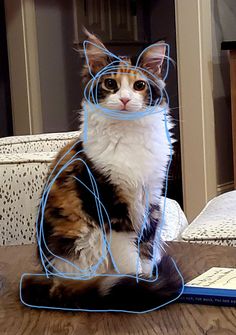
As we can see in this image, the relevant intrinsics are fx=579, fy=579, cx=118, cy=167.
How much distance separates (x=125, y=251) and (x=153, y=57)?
0.28 meters

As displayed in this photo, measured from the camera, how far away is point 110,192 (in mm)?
824

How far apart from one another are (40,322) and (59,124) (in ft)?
9.91

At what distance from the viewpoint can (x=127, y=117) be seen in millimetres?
836

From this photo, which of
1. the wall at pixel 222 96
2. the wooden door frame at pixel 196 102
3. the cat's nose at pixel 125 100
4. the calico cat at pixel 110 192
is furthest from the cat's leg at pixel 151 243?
the wall at pixel 222 96

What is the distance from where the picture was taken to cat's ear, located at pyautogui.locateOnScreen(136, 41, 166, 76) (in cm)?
84

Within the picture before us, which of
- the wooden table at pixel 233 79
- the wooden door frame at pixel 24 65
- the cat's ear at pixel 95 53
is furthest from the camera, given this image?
the wooden door frame at pixel 24 65

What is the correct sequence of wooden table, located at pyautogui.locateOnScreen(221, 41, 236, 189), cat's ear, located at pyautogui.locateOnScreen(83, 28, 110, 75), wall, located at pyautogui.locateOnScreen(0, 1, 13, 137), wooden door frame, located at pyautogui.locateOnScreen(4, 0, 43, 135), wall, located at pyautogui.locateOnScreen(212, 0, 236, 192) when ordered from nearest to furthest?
cat's ear, located at pyautogui.locateOnScreen(83, 28, 110, 75) < wooden table, located at pyautogui.locateOnScreen(221, 41, 236, 189) < wall, located at pyautogui.locateOnScreen(212, 0, 236, 192) < wooden door frame, located at pyautogui.locateOnScreen(4, 0, 43, 135) < wall, located at pyautogui.locateOnScreen(0, 1, 13, 137)

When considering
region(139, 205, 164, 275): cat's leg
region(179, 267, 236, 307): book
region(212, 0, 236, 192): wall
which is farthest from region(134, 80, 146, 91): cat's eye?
region(212, 0, 236, 192): wall

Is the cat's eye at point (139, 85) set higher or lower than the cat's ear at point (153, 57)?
lower

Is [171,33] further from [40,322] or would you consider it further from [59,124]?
[40,322]

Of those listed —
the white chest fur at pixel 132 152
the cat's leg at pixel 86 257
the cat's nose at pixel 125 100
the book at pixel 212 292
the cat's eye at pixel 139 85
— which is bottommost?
the book at pixel 212 292

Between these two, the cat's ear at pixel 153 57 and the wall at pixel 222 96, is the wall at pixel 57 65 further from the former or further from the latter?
the cat's ear at pixel 153 57

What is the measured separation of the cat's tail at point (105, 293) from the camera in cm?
80

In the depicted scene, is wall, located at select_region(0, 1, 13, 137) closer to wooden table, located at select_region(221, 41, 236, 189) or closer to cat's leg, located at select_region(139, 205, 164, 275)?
wooden table, located at select_region(221, 41, 236, 189)
